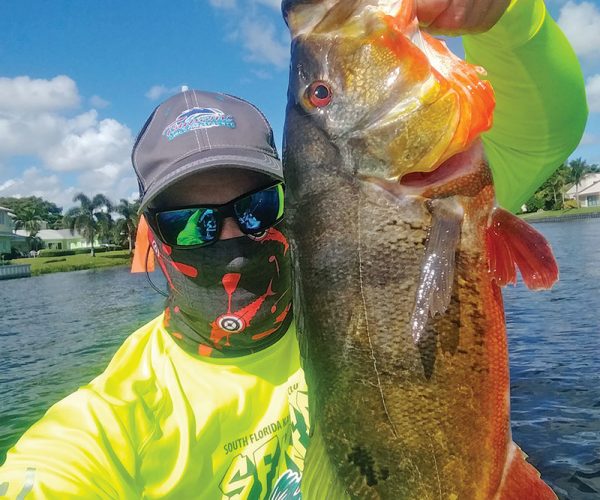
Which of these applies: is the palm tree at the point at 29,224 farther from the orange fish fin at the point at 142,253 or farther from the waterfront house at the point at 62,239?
the orange fish fin at the point at 142,253

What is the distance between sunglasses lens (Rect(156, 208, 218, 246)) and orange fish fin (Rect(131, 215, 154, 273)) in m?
0.48

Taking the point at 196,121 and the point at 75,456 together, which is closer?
the point at 75,456

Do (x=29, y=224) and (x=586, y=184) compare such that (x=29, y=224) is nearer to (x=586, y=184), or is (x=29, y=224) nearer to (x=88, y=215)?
(x=88, y=215)

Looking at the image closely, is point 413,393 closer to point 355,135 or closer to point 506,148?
point 355,135

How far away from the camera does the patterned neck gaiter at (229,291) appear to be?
9.75 ft

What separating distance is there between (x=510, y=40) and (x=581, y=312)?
592 inches

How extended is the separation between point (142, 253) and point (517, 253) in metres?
2.32

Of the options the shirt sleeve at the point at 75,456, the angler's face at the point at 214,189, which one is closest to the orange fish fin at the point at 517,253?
the angler's face at the point at 214,189

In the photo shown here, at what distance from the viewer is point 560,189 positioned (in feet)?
320

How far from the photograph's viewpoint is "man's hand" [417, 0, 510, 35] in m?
1.92

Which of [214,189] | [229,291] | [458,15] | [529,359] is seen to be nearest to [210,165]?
[214,189]

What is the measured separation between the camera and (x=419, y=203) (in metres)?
1.92

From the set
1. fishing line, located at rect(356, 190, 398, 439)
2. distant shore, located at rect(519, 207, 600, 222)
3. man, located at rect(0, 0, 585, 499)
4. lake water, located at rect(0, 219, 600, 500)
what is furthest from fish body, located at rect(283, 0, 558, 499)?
distant shore, located at rect(519, 207, 600, 222)

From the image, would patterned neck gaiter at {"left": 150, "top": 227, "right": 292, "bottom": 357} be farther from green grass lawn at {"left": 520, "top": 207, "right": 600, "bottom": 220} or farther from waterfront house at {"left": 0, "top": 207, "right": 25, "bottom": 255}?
green grass lawn at {"left": 520, "top": 207, "right": 600, "bottom": 220}
